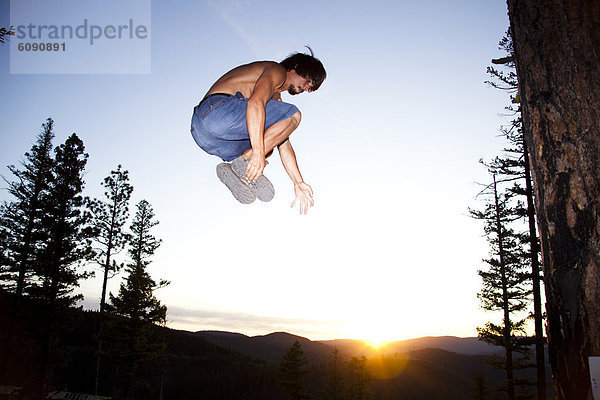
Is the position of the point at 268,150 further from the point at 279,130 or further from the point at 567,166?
the point at 567,166

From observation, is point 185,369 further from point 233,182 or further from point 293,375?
point 233,182

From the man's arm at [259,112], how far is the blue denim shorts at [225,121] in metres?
0.22

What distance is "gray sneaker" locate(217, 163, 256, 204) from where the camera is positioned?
3170 millimetres

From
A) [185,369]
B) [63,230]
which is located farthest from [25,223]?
[185,369]

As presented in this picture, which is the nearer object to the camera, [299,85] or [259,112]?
[259,112]

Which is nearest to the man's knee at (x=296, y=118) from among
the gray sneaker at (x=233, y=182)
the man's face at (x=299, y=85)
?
the man's face at (x=299, y=85)

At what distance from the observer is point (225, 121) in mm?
2822

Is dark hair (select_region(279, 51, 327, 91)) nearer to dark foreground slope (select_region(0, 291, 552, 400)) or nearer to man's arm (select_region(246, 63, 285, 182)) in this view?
man's arm (select_region(246, 63, 285, 182))

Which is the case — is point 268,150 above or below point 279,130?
below

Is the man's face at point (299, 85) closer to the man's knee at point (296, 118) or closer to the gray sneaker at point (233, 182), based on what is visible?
the man's knee at point (296, 118)

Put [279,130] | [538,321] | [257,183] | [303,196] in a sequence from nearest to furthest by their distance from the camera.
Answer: [279,130] < [257,183] < [303,196] < [538,321]

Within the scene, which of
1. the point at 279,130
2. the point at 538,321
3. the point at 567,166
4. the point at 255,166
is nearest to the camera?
the point at 567,166

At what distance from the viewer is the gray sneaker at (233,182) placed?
10.4ft

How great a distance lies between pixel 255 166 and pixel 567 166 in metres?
1.97
